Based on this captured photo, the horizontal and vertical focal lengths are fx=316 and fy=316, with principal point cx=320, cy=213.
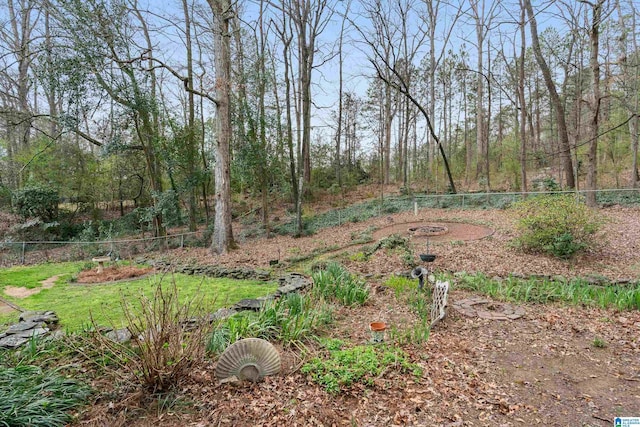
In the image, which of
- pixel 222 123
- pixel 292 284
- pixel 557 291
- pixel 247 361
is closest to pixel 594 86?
pixel 557 291

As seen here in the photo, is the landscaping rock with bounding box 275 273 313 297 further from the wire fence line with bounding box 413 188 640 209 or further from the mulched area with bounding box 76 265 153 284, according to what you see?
the wire fence line with bounding box 413 188 640 209

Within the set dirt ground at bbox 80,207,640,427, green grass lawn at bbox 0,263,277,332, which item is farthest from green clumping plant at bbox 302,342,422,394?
green grass lawn at bbox 0,263,277,332

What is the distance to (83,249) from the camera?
448 inches

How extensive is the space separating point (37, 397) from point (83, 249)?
11131 millimetres

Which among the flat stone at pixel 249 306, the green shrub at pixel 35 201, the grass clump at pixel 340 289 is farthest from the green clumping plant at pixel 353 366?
the green shrub at pixel 35 201

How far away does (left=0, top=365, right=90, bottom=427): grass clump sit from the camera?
2.10 m

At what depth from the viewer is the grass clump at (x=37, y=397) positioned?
2100 millimetres

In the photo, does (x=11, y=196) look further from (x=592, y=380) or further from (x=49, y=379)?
(x=592, y=380)

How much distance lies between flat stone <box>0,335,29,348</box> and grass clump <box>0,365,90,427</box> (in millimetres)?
860

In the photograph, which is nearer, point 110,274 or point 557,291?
point 557,291

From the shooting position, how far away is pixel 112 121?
10734mm

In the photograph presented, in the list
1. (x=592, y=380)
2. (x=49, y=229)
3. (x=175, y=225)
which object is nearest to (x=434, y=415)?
(x=592, y=380)

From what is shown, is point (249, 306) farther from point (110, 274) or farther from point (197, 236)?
point (197, 236)

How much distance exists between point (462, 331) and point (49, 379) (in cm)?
406
